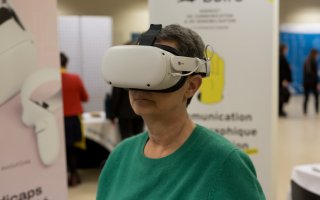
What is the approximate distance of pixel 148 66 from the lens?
3.00 feet

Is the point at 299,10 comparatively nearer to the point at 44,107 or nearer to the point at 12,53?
the point at 44,107

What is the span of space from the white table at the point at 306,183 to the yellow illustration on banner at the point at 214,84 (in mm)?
776

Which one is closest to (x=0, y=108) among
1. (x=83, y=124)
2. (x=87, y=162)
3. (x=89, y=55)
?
(x=83, y=124)

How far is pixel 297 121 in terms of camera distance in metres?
8.47

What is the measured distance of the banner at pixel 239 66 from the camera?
8.50 ft

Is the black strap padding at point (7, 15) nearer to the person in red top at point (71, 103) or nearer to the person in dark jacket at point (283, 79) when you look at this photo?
the person in red top at point (71, 103)

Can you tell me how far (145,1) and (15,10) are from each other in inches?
322

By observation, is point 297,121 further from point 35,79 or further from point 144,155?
point 144,155

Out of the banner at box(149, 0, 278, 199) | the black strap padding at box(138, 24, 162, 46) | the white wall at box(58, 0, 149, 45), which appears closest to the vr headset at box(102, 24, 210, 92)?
the black strap padding at box(138, 24, 162, 46)

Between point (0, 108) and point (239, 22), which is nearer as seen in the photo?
point (0, 108)

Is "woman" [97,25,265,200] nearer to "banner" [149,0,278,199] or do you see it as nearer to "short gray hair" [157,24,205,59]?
"short gray hair" [157,24,205,59]

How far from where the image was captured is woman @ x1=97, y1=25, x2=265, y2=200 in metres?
0.95

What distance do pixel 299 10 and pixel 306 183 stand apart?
35.8 ft

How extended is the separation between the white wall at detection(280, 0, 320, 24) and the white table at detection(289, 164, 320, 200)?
10.7 metres
